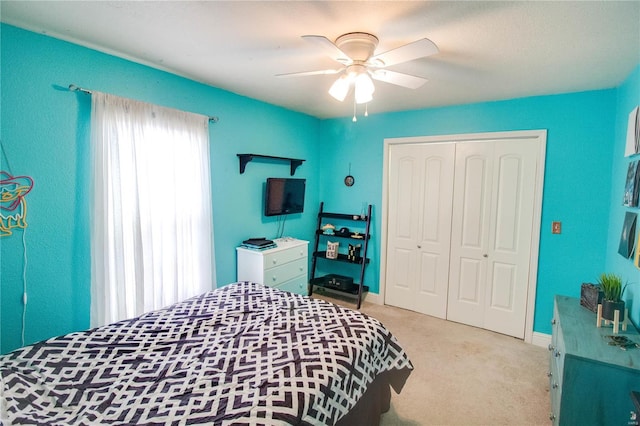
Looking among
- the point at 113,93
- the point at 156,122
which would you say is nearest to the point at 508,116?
the point at 156,122

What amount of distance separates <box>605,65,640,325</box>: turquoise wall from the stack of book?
286cm

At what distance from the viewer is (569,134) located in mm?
2910

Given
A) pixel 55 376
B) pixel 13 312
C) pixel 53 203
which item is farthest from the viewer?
pixel 53 203

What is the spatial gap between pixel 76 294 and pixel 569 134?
4233mm

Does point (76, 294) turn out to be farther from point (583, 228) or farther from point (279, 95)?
point (583, 228)

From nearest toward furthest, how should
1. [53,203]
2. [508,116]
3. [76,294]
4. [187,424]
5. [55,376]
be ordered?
1. [187,424]
2. [55,376]
3. [53,203]
4. [76,294]
5. [508,116]

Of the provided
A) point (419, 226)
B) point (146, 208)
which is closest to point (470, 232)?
point (419, 226)

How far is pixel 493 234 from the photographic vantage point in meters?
3.31

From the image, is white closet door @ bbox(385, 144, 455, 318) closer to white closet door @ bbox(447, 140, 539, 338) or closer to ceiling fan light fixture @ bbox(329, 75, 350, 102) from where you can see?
white closet door @ bbox(447, 140, 539, 338)

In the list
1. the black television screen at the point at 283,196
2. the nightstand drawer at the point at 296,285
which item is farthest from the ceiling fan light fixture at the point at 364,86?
the nightstand drawer at the point at 296,285

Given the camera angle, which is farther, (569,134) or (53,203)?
(569,134)

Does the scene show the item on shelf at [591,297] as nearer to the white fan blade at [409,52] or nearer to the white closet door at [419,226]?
the white closet door at [419,226]

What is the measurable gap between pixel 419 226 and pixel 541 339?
63.3 inches

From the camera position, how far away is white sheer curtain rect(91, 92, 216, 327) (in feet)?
7.15
